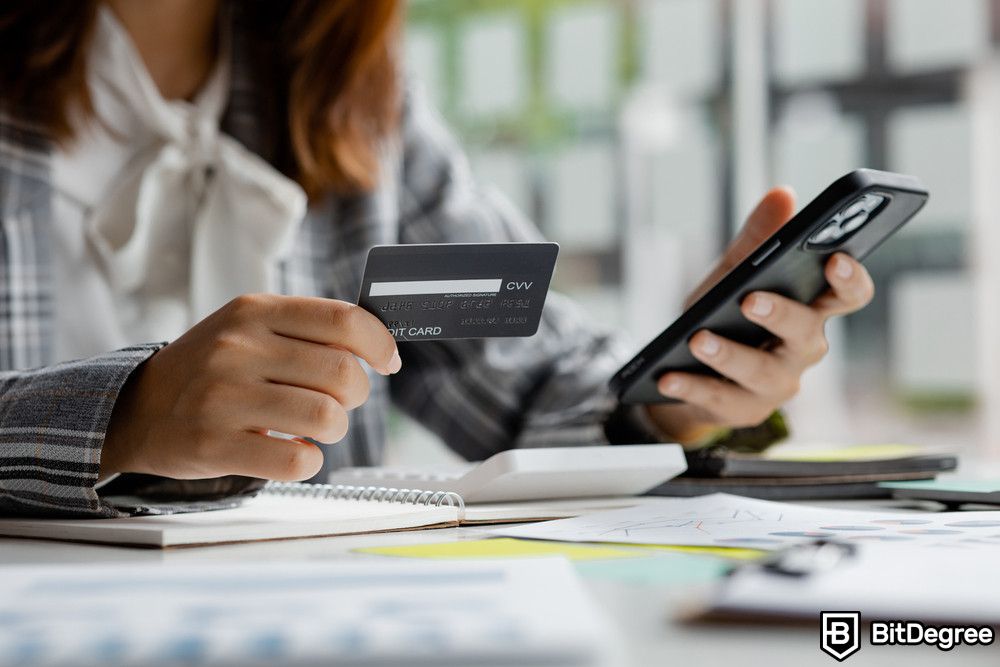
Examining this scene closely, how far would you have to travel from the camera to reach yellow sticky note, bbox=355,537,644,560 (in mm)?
437

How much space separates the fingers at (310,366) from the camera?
1.81ft

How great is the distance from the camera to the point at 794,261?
70 centimetres

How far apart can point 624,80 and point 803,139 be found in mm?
524

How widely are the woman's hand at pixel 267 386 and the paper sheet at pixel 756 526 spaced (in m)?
0.12

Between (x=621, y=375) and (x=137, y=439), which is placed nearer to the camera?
(x=137, y=439)

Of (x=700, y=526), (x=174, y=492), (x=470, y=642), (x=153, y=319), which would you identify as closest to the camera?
(x=470, y=642)

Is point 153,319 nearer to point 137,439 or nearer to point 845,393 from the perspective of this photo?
point 137,439

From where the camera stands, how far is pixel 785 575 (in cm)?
32

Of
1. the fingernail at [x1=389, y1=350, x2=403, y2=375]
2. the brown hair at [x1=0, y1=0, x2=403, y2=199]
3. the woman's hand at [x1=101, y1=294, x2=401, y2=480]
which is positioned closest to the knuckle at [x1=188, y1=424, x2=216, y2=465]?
the woman's hand at [x1=101, y1=294, x2=401, y2=480]

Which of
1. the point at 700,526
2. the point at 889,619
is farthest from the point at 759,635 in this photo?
the point at 700,526

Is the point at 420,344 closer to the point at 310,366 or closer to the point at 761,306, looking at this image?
the point at 761,306

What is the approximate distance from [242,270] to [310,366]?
52 cm

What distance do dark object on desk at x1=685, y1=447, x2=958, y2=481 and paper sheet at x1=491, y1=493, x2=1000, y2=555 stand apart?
0.10 metres

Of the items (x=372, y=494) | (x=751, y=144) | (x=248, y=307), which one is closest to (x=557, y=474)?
(x=372, y=494)
